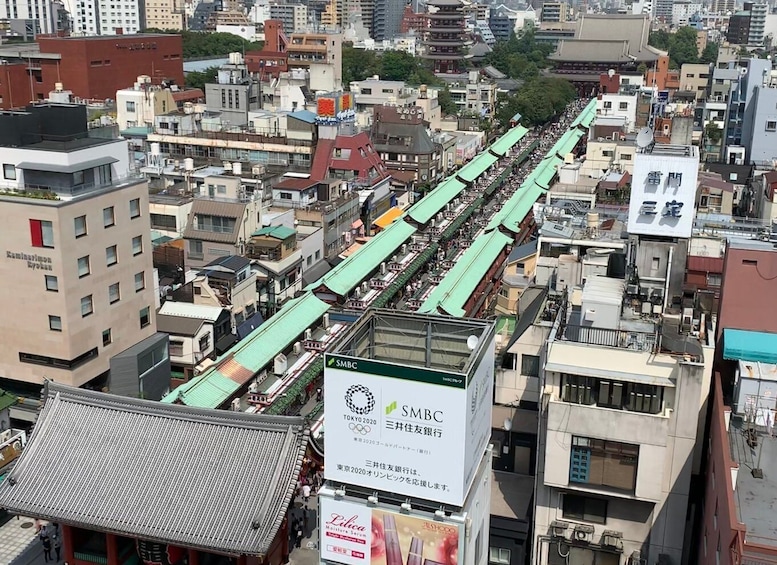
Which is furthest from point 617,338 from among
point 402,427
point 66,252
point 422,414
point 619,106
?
point 619,106

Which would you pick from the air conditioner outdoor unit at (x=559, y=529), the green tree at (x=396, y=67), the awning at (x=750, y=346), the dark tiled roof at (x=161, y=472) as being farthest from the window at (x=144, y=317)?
the green tree at (x=396, y=67)

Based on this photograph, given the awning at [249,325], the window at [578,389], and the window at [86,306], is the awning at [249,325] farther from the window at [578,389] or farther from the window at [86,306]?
the window at [578,389]

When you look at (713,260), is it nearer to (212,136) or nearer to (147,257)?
(147,257)

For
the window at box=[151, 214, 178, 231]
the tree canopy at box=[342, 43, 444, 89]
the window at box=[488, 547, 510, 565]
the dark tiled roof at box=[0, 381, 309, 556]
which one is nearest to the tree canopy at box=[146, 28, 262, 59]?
the tree canopy at box=[342, 43, 444, 89]

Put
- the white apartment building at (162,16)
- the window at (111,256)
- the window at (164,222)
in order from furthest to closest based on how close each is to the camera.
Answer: the white apartment building at (162,16) < the window at (164,222) < the window at (111,256)

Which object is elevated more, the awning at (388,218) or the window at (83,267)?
the window at (83,267)

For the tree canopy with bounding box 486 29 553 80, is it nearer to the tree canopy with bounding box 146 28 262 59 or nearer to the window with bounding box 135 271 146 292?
the tree canopy with bounding box 146 28 262 59
